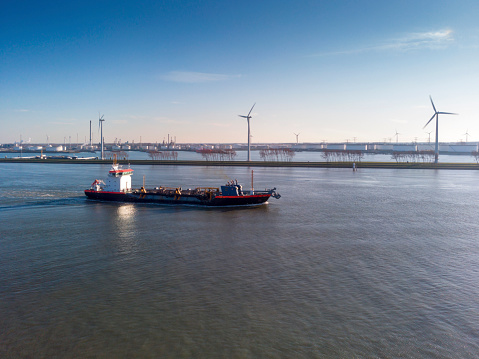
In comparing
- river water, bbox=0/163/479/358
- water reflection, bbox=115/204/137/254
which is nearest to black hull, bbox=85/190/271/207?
water reflection, bbox=115/204/137/254

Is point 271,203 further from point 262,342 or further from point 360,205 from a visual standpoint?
point 262,342

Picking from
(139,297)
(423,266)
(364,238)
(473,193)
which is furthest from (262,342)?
(473,193)

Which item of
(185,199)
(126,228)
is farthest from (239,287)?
(185,199)

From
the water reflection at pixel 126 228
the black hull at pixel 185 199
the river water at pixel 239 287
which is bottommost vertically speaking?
the river water at pixel 239 287

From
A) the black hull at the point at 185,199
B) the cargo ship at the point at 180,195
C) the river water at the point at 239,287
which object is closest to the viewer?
the river water at the point at 239,287

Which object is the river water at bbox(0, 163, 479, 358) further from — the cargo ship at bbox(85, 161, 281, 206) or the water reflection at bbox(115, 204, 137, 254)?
the cargo ship at bbox(85, 161, 281, 206)

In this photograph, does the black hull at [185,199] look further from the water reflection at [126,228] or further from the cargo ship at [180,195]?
the water reflection at [126,228]

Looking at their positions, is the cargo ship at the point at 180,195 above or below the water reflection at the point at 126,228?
above

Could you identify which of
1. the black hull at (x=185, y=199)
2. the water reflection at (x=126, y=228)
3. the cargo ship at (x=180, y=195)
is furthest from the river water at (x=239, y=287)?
the cargo ship at (x=180, y=195)
